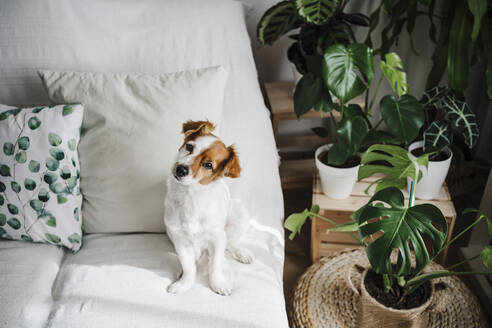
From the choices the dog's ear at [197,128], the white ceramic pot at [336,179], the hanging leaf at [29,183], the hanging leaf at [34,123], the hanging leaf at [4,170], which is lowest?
the white ceramic pot at [336,179]

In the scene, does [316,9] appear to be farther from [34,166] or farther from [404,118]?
[34,166]

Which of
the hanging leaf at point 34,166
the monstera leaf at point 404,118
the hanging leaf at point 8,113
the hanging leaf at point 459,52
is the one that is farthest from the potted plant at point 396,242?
the hanging leaf at point 8,113

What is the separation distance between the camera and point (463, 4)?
1.41m

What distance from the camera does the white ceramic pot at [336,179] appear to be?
143cm

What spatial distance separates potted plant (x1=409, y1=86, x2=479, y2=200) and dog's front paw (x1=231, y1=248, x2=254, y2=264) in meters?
0.62

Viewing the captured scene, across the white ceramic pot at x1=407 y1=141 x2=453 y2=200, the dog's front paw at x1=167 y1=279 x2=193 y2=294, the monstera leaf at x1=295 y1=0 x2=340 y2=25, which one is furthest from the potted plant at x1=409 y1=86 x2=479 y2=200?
the dog's front paw at x1=167 y1=279 x2=193 y2=294

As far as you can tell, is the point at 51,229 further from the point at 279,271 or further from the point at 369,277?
the point at 369,277

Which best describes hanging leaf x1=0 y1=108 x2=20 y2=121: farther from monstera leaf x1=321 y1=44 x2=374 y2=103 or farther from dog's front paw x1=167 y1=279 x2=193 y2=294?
monstera leaf x1=321 y1=44 x2=374 y2=103

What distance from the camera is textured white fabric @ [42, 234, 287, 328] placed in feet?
3.22

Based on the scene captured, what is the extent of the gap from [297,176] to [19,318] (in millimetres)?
1249

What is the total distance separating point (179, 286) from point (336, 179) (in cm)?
69

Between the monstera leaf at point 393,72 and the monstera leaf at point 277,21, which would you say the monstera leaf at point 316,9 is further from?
the monstera leaf at point 393,72

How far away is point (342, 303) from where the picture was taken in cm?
132

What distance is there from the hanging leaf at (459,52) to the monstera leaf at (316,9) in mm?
426
